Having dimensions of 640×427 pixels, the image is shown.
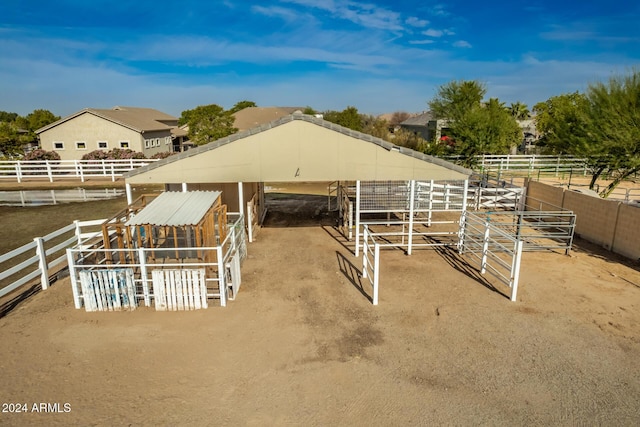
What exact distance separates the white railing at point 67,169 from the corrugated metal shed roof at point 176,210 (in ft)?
64.0

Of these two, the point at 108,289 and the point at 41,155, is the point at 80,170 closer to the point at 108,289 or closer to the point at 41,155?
the point at 41,155

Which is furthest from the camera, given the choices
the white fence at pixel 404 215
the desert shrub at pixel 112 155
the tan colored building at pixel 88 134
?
the tan colored building at pixel 88 134

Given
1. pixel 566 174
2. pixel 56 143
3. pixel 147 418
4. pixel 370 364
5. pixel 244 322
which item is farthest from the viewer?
pixel 56 143

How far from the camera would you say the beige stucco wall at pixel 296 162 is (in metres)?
11.3

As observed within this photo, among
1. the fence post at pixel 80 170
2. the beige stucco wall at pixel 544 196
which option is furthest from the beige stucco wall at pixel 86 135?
the beige stucco wall at pixel 544 196

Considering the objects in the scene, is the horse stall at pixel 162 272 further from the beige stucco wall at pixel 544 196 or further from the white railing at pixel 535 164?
the white railing at pixel 535 164

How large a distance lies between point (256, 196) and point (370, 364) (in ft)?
32.8

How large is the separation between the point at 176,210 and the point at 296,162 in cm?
387

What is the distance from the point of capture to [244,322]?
24.8 ft

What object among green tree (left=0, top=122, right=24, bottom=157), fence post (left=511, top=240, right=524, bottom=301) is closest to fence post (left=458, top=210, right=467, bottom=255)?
fence post (left=511, top=240, right=524, bottom=301)

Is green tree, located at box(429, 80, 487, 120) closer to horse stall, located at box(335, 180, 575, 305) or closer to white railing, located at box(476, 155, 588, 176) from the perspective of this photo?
white railing, located at box(476, 155, 588, 176)

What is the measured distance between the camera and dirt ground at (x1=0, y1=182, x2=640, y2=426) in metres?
5.21

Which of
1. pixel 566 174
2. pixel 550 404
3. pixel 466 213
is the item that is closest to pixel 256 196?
pixel 466 213

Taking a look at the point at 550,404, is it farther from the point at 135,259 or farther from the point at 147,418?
the point at 135,259
